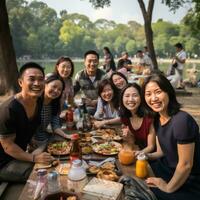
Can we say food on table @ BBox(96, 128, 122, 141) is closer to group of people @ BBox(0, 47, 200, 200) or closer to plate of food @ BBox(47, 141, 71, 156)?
group of people @ BBox(0, 47, 200, 200)

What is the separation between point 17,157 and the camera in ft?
8.20

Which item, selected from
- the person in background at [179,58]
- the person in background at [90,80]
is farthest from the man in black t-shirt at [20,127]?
the person in background at [179,58]

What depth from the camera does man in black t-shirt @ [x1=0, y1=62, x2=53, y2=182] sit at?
95.0 inches

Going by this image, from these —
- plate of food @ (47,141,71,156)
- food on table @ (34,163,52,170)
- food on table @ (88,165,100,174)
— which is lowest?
food on table @ (88,165,100,174)

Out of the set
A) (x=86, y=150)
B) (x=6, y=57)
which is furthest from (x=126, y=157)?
(x=6, y=57)

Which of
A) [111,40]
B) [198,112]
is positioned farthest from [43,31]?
[198,112]

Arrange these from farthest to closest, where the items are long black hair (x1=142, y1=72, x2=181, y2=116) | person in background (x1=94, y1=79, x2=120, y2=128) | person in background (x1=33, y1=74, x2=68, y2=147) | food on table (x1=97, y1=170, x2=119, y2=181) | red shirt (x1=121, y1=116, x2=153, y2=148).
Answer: person in background (x1=94, y1=79, x2=120, y2=128), person in background (x1=33, y1=74, x2=68, y2=147), red shirt (x1=121, y1=116, x2=153, y2=148), long black hair (x1=142, y1=72, x2=181, y2=116), food on table (x1=97, y1=170, x2=119, y2=181)

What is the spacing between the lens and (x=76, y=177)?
5.79 ft

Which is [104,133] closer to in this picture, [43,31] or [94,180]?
[94,180]

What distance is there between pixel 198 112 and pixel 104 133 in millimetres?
5483

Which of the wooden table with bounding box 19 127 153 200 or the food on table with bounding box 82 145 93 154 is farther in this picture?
the food on table with bounding box 82 145 93 154

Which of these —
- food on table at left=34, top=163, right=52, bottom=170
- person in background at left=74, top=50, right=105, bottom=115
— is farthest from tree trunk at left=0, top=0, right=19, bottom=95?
food on table at left=34, top=163, right=52, bottom=170

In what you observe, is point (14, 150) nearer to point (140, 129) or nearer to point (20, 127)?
point (20, 127)

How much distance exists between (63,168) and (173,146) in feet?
2.85
